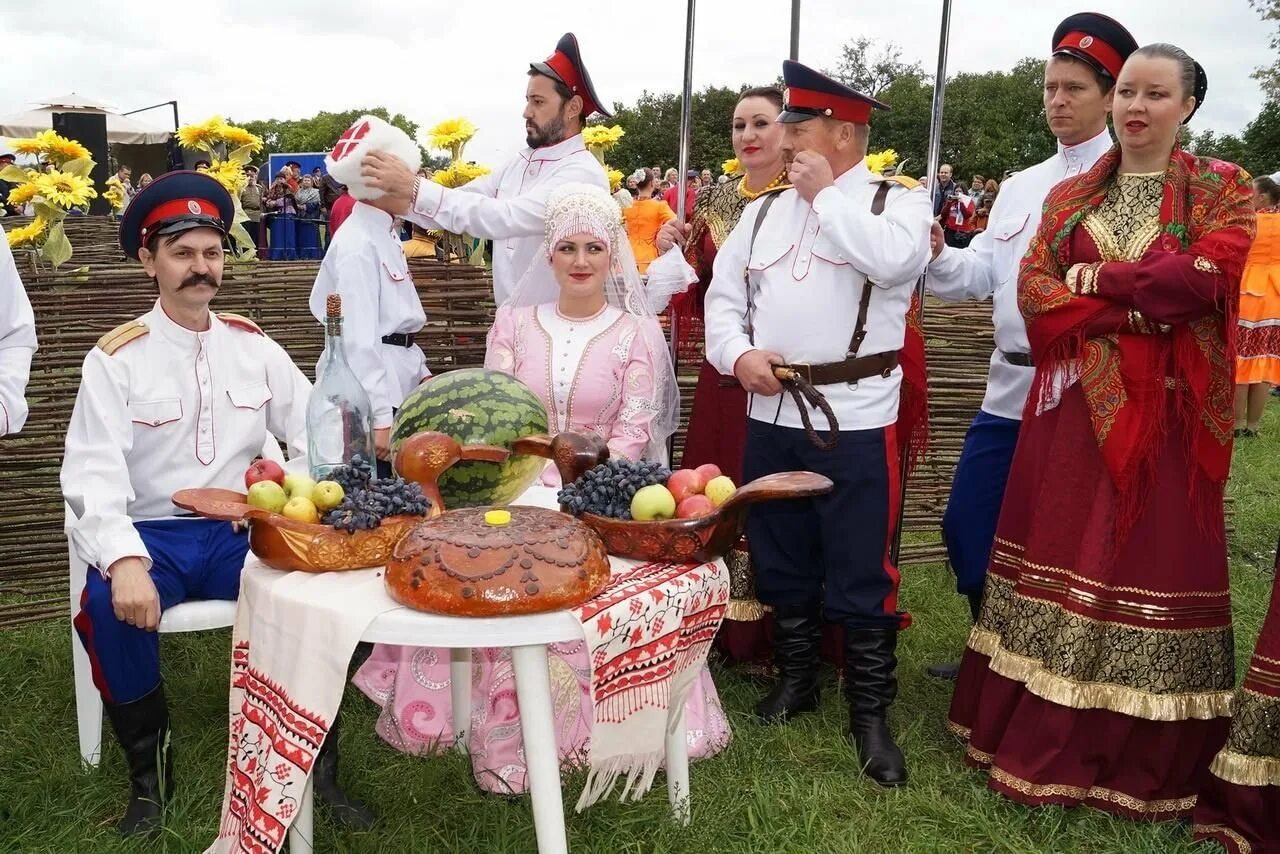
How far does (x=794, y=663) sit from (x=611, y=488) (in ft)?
5.26

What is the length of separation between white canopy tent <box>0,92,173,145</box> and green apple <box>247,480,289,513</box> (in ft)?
78.9

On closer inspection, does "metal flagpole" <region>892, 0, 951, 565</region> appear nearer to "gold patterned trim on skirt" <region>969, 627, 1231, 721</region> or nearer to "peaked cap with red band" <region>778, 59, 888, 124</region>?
"peaked cap with red band" <region>778, 59, 888, 124</region>

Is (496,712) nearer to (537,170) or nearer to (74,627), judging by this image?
(74,627)

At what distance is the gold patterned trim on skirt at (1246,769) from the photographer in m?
2.67

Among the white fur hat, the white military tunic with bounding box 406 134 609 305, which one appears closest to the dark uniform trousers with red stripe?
the white military tunic with bounding box 406 134 609 305

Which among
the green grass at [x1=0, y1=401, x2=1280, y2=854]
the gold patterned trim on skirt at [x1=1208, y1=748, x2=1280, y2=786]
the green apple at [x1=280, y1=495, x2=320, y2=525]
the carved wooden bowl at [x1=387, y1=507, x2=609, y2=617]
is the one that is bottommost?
the green grass at [x1=0, y1=401, x2=1280, y2=854]

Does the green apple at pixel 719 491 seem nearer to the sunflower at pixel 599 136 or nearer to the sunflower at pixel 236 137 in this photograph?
the sunflower at pixel 236 137

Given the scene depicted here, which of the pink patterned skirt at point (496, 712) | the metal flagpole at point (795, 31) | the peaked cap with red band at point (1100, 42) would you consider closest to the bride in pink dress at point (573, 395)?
the pink patterned skirt at point (496, 712)

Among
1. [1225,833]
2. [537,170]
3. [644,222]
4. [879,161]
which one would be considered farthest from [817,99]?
[644,222]

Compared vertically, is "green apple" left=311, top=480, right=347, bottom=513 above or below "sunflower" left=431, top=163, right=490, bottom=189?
below

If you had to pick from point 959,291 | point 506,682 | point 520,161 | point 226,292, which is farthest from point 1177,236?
point 226,292

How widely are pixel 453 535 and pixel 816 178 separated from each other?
1631 mm

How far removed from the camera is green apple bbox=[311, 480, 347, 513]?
2320mm

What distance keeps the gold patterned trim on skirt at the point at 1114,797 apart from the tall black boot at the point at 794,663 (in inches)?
33.5
